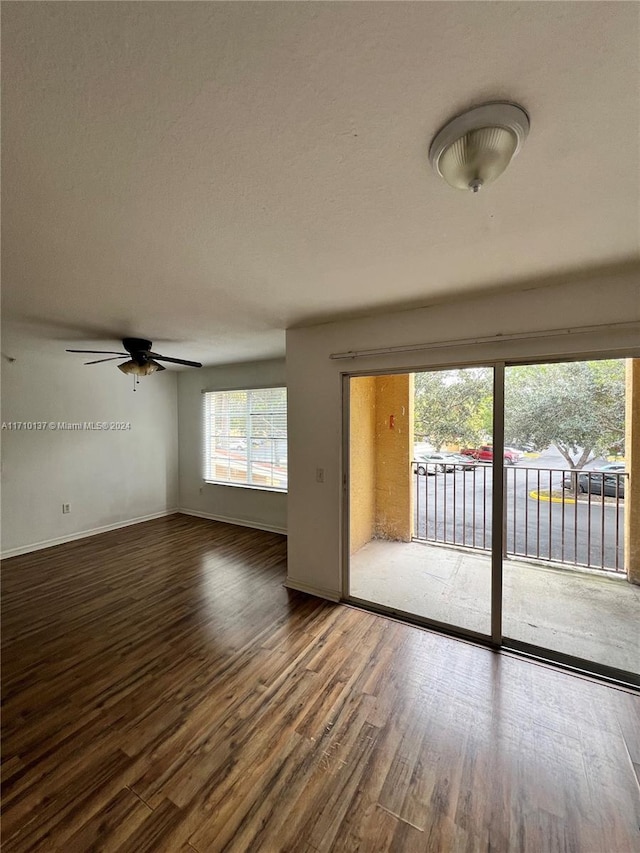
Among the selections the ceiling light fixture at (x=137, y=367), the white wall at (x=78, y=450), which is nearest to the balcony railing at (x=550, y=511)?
the ceiling light fixture at (x=137, y=367)

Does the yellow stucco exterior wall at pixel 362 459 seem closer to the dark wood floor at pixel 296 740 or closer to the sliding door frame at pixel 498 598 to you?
the sliding door frame at pixel 498 598

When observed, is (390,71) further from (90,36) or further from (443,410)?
(443,410)

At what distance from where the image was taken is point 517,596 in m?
2.73

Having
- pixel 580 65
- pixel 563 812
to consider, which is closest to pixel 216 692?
pixel 563 812

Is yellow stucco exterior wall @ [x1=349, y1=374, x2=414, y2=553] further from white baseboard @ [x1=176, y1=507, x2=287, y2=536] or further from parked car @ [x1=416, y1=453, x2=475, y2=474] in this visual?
white baseboard @ [x1=176, y1=507, x2=287, y2=536]

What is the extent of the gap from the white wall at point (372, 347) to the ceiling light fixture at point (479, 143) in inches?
54.3

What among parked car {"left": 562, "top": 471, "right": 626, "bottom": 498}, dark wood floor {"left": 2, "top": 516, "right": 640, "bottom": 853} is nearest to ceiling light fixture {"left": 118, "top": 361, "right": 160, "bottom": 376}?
dark wood floor {"left": 2, "top": 516, "right": 640, "bottom": 853}

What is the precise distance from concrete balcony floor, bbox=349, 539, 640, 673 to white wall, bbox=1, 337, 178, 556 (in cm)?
Result: 392

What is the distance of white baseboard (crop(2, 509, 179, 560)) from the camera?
4.00 meters

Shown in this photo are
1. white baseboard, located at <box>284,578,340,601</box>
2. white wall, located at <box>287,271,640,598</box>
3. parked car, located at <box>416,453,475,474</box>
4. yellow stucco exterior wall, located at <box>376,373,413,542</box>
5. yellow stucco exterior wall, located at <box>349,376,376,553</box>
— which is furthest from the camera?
yellow stucco exterior wall, located at <box>376,373,413,542</box>

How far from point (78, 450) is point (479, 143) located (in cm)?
542

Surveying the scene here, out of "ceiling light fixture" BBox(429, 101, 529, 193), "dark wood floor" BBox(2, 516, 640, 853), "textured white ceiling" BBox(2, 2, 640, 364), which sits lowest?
"dark wood floor" BBox(2, 516, 640, 853)

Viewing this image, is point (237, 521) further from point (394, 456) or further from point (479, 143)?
point (479, 143)

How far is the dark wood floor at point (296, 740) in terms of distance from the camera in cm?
129
